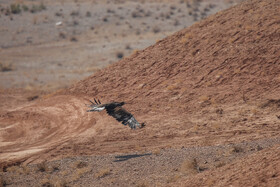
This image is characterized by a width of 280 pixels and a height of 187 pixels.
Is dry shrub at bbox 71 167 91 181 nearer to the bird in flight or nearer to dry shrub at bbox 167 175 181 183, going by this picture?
the bird in flight

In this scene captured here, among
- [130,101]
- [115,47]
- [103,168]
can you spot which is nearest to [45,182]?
[103,168]

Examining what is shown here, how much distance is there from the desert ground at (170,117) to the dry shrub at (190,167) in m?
0.04

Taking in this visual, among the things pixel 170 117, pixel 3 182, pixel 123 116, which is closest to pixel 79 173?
pixel 123 116

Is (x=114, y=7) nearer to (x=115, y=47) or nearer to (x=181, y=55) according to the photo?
(x=115, y=47)

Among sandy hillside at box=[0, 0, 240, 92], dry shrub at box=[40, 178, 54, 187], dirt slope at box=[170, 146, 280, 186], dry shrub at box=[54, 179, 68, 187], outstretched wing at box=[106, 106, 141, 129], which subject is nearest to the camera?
dirt slope at box=[170, 146, 280, 186]

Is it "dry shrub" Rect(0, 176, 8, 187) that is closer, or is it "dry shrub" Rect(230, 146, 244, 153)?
"dry shrub" Rect(230, 146, 244, 153)

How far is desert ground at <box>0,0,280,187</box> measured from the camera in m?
14.3

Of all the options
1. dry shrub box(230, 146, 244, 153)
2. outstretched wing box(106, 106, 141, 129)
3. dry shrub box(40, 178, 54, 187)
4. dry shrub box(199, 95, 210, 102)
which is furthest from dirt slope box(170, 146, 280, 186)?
dry shrub box(199, 95, 210, 102)

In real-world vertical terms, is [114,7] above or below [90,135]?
above

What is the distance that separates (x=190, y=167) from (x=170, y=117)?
25.3 feet

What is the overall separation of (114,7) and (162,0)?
30.6ft

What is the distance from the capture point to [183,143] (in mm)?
17578

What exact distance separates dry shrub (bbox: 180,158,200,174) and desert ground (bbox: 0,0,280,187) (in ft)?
0.13

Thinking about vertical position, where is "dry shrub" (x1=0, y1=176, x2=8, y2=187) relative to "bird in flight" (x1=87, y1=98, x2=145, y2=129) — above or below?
below
